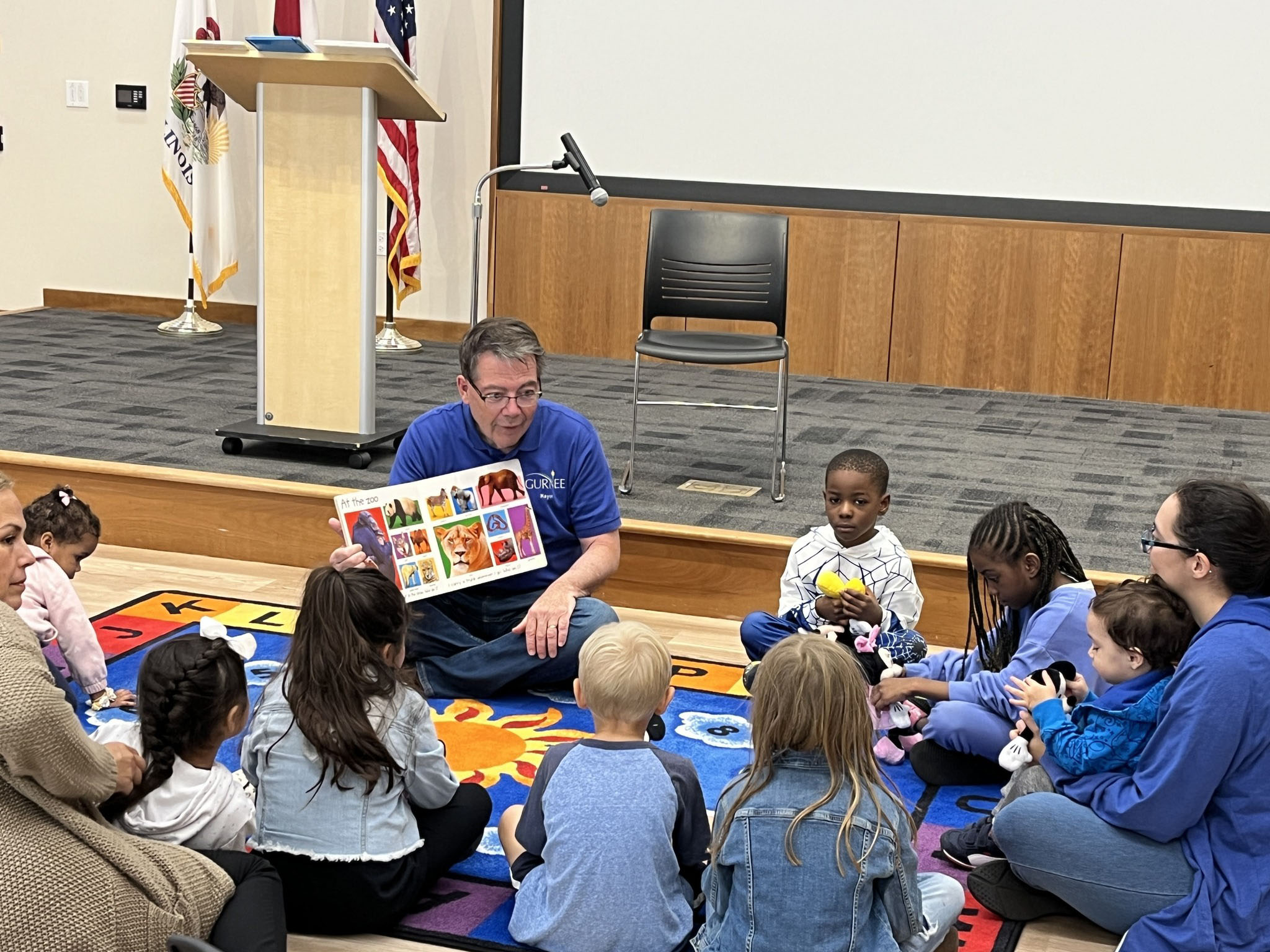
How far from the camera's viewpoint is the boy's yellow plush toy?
3.23m

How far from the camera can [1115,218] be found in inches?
266

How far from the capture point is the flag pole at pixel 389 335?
7.37 m

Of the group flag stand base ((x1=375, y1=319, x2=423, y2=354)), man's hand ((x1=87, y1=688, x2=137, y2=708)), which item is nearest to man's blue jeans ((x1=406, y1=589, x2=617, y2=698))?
man's hand ((x1=87, y1=688, x2=137, y2=708))

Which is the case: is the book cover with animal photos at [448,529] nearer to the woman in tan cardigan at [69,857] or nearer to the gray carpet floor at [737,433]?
the gray carpet floor at [737,433]

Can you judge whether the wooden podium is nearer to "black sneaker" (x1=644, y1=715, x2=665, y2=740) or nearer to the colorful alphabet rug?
the colorful alphabet rug

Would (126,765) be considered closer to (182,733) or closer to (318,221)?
(182,733)

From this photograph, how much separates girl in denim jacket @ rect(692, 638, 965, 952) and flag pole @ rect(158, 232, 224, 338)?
6.09 metres

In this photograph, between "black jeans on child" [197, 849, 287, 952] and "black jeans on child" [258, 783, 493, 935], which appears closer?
"black jeans on child" [197, 849, 287, 952]

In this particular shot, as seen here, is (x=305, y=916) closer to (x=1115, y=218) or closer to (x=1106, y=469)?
(x=1106, y=469)

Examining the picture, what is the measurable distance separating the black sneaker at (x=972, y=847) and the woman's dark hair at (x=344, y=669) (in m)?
1.01

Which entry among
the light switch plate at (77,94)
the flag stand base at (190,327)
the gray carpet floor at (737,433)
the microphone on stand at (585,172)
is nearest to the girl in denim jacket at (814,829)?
the gray carpet floor at (737,433)

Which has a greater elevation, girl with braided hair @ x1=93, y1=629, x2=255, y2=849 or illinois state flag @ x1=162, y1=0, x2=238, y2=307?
illinois state flag @ x1=162, y1=0, x2=238, y2=307

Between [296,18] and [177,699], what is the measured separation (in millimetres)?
5739

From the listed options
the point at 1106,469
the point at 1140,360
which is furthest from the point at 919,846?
the point at 1140,360
